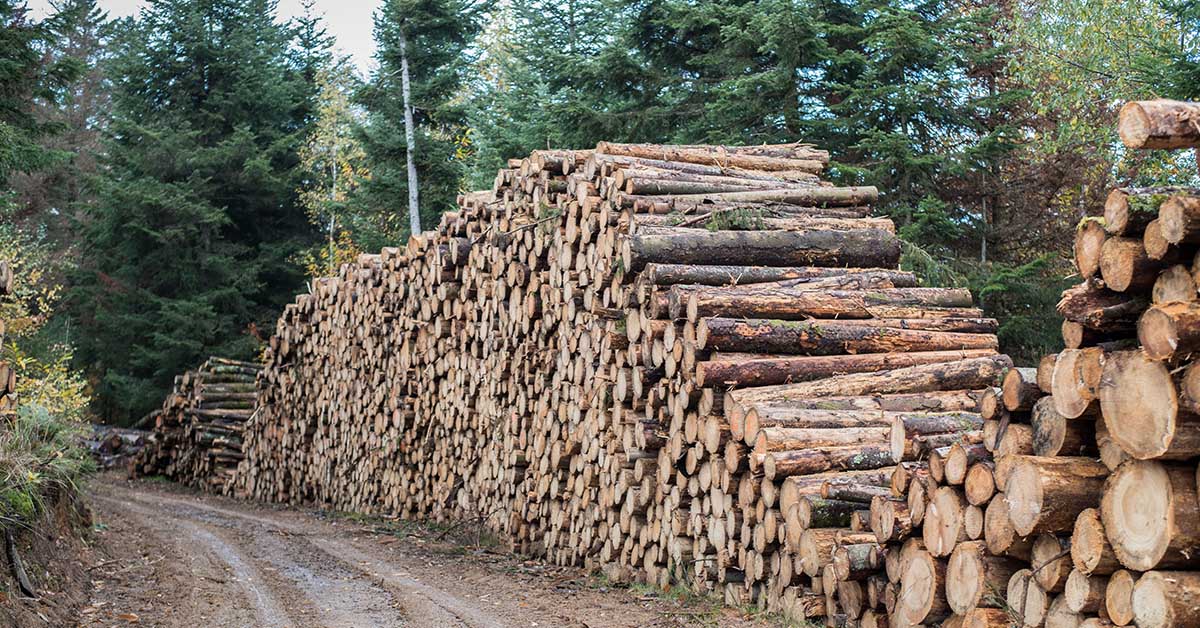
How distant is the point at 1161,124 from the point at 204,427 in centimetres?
1995

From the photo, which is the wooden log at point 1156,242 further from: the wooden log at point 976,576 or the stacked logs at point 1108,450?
the wooden log at point 976,576

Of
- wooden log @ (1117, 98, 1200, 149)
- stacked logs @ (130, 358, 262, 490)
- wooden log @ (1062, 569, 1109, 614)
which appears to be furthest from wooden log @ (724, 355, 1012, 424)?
stacked logs @ (130, 358, 262, 490)

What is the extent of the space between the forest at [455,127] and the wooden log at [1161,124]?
22.0 ft

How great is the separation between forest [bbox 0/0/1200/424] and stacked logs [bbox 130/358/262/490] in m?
2.20

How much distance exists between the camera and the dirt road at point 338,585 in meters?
7.48

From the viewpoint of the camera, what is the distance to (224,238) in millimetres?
31203

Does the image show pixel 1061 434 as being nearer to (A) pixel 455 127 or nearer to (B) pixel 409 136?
(B) pixel 409 136

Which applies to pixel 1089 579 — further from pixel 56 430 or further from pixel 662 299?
pixel 56 430

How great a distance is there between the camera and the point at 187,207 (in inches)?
1148

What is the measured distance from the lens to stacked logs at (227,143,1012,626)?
6.63m

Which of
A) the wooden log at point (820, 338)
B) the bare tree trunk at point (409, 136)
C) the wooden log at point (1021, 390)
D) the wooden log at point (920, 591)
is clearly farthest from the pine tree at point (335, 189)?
the wooden log at point (1021, 390)

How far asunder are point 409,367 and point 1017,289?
27.9ft

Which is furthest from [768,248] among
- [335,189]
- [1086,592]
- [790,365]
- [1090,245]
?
[335,189]

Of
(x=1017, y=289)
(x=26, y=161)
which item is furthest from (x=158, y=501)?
(x=1017, y=289)
